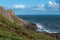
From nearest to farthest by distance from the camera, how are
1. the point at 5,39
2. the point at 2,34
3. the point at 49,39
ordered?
1. the point at 5,39
2. the point at 2,34
3. the point at 49,39

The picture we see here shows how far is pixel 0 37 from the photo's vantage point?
2519 centimetres

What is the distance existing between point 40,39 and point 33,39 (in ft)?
9.64

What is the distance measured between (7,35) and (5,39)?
5.66 feet

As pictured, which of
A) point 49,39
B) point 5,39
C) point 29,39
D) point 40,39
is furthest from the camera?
point 49,39

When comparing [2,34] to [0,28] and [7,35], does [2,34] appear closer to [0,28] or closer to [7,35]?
[7,35]

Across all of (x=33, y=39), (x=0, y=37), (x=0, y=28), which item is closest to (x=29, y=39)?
(x=33, y=39)

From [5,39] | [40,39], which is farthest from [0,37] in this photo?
[40,39]

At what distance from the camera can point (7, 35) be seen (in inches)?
1049

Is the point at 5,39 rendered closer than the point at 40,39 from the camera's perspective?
Yes

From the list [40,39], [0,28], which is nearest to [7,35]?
[0,28]

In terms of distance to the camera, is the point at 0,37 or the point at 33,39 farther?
the point at 33,39

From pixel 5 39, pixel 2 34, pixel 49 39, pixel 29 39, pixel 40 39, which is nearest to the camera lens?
pixel 5 39

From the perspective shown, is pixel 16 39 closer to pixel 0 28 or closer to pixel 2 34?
pixel 2 34

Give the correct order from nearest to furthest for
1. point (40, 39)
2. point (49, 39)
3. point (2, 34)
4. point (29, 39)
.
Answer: point (2, 34)
point (29, 39)
point (40, 39)
point (49, 39)
